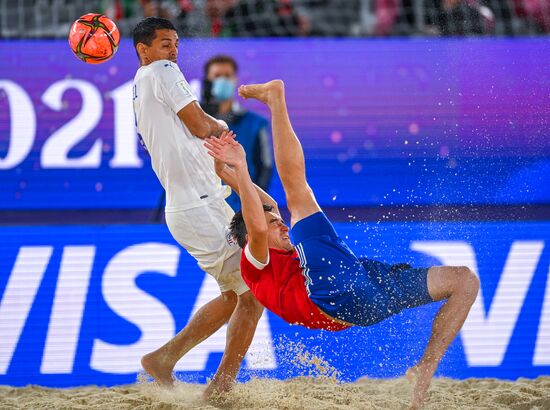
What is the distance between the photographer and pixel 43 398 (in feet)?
21.9

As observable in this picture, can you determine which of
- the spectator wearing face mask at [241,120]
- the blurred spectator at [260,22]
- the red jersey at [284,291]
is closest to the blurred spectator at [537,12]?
the blurred spectator at [260,22]

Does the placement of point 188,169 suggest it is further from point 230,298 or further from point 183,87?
point 230,298

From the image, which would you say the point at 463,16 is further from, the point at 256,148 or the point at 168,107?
the point at 168,107

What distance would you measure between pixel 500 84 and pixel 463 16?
877 mm

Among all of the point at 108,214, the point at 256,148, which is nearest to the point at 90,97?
the point at 108,214

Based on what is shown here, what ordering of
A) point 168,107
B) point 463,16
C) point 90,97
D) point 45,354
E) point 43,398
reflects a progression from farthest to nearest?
point 463,16 < point 90,97 < point 45,354 < point 43,398 < point 168,107

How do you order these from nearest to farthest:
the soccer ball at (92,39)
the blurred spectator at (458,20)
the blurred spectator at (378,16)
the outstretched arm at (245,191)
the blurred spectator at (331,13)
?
the outstretched arm at (245,191)
the soccer ball at (92,39)
the blurred spectator at (458,20)
the blurred spectator at (378,16)
the blurred spectator at (331,13)

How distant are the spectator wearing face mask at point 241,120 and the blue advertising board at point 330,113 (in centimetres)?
44

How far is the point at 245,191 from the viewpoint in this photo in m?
5.33

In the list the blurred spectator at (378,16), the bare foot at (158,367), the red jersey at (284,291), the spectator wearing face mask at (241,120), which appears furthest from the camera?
the blurred spectator at (378,16)

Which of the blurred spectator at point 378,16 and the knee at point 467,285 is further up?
the blurred spectator at point 378,16

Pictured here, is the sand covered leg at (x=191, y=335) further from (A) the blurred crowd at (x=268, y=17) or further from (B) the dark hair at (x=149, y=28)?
(A) the blurred crowd at (x=268, y=17)

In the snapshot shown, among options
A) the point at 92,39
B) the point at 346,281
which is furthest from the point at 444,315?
the point at 92,39

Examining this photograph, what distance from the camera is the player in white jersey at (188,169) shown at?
5.81m
